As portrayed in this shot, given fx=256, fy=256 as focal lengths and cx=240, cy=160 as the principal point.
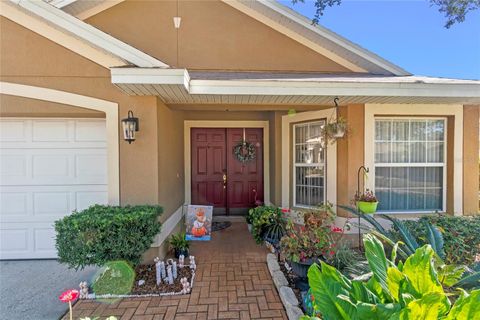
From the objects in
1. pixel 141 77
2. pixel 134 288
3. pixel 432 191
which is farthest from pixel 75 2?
pixel 432 191

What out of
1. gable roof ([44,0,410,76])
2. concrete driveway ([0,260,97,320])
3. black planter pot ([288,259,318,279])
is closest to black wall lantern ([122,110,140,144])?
concrete driveway ([0,260,97,320])

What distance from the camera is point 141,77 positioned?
132 inches

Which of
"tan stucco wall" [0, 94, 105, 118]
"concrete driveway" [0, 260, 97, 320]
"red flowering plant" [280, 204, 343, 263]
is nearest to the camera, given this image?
"concrete driveway" [0, 260, 97, 320]

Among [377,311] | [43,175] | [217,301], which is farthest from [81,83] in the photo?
[377,311]

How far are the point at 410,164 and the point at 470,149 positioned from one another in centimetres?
109

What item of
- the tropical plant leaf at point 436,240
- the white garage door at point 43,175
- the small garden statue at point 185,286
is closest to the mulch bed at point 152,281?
the small garden statue at point 185,286

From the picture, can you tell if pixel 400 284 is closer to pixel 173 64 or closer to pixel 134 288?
pixel 134 288

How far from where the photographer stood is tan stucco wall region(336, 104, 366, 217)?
15.2 feet

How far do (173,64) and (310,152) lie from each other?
3302 mm

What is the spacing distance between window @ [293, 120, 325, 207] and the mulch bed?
288 cm

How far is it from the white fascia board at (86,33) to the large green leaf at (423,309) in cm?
344

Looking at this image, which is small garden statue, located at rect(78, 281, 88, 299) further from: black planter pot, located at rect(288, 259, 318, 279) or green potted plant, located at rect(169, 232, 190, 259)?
black planter pot, located at rect(288, 259, 318, 279)

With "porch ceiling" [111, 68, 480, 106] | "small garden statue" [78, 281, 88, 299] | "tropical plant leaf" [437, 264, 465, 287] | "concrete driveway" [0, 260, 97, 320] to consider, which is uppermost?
"porch ceiling" [111, 68, 480, 106]

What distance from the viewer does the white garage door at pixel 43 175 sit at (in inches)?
166
